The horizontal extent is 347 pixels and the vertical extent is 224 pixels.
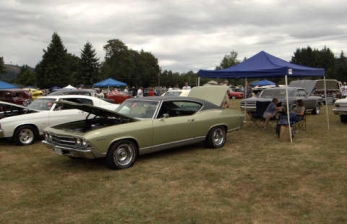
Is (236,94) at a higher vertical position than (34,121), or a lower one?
higher

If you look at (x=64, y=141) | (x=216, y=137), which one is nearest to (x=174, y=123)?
(x=216, y=137)

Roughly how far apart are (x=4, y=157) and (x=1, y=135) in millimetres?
1042

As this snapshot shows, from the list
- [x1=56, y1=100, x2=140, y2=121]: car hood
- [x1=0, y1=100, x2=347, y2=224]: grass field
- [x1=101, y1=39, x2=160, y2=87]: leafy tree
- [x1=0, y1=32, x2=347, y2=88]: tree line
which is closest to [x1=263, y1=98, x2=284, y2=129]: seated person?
[x1=0, y1=100, x2=347, y2=224]: grass field

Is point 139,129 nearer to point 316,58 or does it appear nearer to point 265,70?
point 265,70

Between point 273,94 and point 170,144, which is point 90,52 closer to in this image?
point 273,94

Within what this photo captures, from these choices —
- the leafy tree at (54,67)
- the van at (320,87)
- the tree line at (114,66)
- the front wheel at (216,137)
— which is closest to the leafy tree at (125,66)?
the tree line at (114,66)

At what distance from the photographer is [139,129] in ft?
20.4

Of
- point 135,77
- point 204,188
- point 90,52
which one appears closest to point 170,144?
point 204,188

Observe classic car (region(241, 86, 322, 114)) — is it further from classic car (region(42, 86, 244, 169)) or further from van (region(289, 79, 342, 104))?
classic car (region(42, 86, 244, 169))

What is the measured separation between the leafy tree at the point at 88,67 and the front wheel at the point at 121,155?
62.2m

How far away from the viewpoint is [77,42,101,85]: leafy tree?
6612 cm

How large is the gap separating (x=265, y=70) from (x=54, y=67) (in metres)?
58.9

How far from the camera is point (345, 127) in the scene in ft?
37.1

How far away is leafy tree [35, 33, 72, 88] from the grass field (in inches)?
2262
